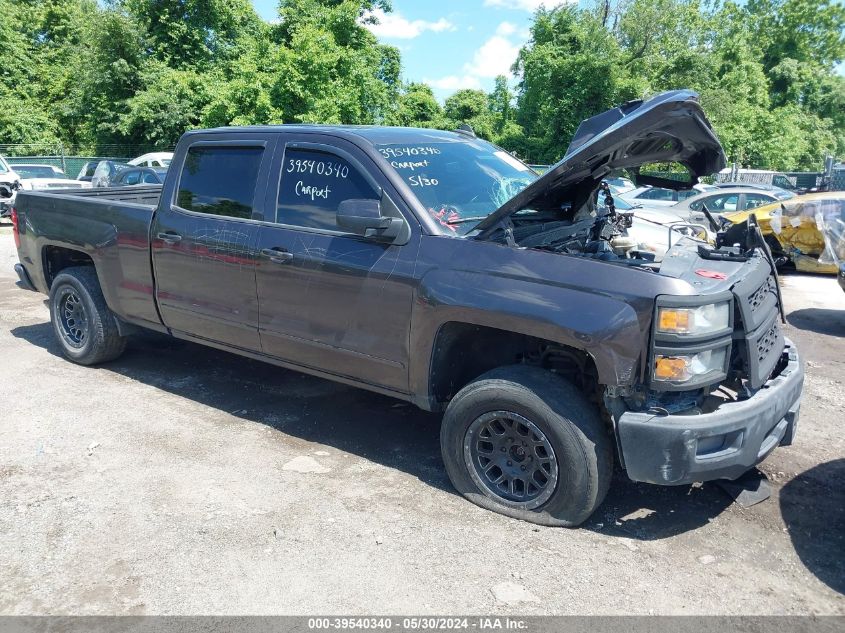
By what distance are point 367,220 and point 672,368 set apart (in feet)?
5.79

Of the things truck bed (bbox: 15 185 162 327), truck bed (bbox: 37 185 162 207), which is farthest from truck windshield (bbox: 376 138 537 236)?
truck bed (bbox: 37 185 162 207)

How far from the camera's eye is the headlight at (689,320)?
10.4 ft

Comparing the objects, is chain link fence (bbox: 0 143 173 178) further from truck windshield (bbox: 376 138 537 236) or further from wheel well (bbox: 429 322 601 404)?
wheel well (bbox: 429 322 601 404)

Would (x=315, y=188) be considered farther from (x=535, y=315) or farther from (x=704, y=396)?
(x=704, y=396)

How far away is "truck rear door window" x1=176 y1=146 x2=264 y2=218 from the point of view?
15.6ft

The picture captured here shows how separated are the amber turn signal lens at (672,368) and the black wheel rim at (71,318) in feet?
A: 16.2

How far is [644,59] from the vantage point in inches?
1160

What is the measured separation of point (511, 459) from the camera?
3773mm

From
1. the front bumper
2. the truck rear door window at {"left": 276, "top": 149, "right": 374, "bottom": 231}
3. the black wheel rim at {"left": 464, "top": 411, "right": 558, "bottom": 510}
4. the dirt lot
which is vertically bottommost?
the dirt lot

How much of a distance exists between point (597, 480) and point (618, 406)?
400 millimetres

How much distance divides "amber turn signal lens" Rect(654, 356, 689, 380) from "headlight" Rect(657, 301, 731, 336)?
13 cm

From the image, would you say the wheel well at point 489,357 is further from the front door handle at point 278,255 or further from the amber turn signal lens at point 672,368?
the front door handle at point 278,255

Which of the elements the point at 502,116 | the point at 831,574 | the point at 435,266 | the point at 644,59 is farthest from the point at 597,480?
the point at 502,116

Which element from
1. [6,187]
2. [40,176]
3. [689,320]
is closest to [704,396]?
[689,320]
